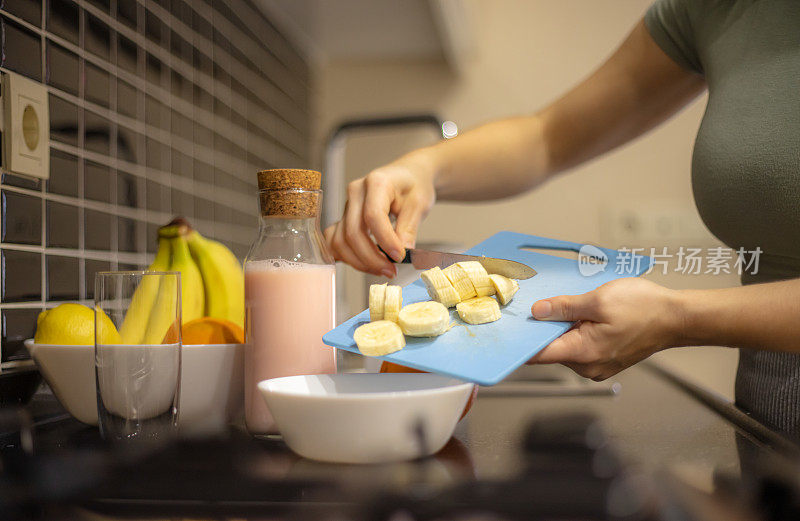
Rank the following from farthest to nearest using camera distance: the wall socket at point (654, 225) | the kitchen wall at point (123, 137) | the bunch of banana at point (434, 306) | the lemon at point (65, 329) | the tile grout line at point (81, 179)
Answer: the wall socket at point (654, 225) → the tile grout line at point (81, 179) → the kitchen wall at point (123, 137) → the lemon at point (65, 329) → the bunch of banana at point (434, 306)

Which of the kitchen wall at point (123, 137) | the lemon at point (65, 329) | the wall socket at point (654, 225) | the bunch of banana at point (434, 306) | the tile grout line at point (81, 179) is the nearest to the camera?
the bunch of banana at point (434, 306)

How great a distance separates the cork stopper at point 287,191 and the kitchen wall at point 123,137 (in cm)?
31

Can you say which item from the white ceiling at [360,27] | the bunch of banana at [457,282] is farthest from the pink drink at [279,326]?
the white ceiling at [360,27]

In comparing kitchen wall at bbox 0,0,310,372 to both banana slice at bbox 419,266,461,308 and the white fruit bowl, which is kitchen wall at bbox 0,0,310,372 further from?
banana slice at bbox 419,266,461,308

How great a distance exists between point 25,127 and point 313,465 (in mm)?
513

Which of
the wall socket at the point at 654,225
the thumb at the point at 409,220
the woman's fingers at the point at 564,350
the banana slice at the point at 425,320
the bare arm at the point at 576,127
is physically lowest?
the woman's fingers at the point at 564,350

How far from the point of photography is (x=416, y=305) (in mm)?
570

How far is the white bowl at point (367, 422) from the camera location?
46 centimetres

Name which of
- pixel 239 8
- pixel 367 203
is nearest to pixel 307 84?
A: pixel 239 8

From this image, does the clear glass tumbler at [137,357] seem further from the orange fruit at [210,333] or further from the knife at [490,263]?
the knife at [490,263]

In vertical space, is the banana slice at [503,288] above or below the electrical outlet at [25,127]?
below

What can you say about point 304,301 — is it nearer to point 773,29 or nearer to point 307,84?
point 773,29

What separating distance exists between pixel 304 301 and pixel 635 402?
47 centimetres

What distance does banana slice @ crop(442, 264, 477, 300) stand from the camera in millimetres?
599
